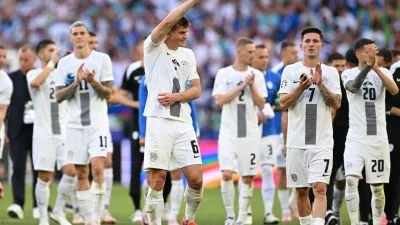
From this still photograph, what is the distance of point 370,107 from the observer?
12.7m

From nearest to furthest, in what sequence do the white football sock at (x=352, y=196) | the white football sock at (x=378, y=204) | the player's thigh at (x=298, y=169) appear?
the player's thigh at (x=298, y=169), the white football sock at (x=352, y=196), the white football sock at (x=378, y=204)

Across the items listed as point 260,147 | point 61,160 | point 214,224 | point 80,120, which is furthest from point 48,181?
point 260,147

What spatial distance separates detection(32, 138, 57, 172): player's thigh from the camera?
14188 millimetres

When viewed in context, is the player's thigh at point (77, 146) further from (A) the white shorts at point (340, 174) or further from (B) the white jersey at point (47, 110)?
(A) the white shorts at point (340, 174)

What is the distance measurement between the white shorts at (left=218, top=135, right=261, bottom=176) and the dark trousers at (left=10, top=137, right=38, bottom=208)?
364cm

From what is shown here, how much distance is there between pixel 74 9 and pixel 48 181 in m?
16.7

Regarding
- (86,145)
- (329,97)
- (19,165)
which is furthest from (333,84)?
(19,165)

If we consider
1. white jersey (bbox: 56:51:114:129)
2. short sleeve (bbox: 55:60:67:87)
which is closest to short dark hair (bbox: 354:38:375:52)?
white jersey (bbox: 56:51:114:129)

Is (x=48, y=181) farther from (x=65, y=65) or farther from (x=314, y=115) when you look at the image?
(x=314, y=115)

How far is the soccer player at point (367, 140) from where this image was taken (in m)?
12.7

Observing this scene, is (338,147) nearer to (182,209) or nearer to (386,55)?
(386,55)

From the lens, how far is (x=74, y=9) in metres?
30.2

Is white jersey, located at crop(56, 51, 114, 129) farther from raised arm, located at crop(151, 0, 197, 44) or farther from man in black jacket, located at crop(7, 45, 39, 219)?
man in black jacket, located at crop(7, 45, 39, 219)

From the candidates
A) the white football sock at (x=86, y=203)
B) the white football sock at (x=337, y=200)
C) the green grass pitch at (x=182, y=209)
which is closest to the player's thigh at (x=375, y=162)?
the white football sock at (x=337, y=200)
